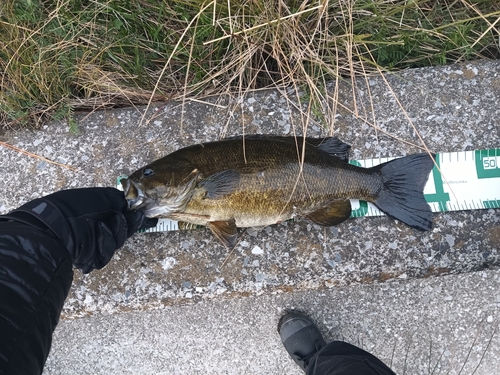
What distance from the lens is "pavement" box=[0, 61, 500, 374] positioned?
2555mm

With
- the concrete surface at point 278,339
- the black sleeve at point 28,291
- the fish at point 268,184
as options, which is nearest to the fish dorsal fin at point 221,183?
the fish at point 268,184

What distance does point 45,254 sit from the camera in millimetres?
1804

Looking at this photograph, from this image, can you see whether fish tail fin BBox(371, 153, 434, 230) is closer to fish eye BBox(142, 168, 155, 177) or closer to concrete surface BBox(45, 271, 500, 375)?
concrete surface BBox(45, 271, 500, 375)

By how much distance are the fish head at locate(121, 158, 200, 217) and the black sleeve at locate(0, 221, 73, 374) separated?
468 millimetres

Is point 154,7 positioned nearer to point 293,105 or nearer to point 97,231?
point 293,105

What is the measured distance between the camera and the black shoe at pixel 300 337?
9.33 ft

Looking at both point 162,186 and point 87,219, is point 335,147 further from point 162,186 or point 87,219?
point 87,219

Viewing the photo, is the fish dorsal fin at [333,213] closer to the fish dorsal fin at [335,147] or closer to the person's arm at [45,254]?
the fish dorsal fin at [335,147]

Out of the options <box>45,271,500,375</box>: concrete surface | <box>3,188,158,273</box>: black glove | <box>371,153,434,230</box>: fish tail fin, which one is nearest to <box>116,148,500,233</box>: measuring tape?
<box>371,153,434,230</box>: fish tail fin

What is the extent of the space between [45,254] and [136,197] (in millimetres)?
562

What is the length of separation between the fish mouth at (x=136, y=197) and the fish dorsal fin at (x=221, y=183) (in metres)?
0.31

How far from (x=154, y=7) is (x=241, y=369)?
269 centimetres

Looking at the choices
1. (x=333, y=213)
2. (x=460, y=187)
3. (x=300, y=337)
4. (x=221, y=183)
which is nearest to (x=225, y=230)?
(x=221, y=183)

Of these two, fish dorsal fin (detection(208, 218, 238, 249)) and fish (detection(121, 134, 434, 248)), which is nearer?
fish (detection(121, 134, 434, 248))
